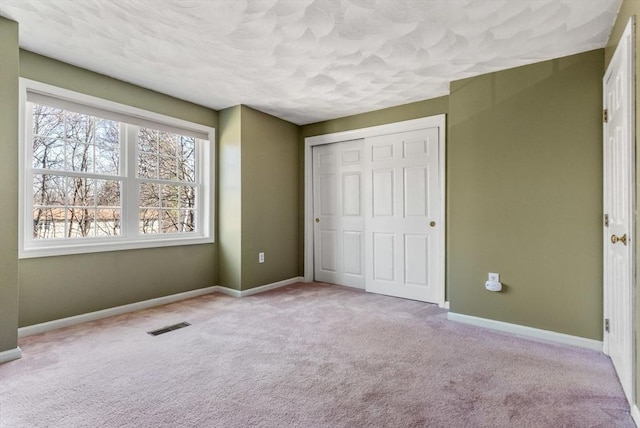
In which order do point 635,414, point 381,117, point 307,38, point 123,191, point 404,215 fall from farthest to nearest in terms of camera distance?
point 381,117 < point 404,215 < point 123,191 < point 307,38 < point 635,414

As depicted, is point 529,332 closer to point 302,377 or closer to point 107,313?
point 302,377

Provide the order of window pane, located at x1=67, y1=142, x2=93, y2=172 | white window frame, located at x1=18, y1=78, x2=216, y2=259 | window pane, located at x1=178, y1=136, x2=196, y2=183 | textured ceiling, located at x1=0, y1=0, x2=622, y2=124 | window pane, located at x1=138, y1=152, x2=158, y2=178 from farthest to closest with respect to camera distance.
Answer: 1. window pane, located at x1=178, y1=136, x2=196, y2=183
2. window pane, located at x1=138, y1=152, x2=158, y2=178
3. window pane, located at x1=67, y1=142, x2=93, y2=172
4. white window frame, located at x1=18, y1=78, x2=216, y2=259
5. textured ceiling, located at x1=0, y1=0, x2=622, y2=124

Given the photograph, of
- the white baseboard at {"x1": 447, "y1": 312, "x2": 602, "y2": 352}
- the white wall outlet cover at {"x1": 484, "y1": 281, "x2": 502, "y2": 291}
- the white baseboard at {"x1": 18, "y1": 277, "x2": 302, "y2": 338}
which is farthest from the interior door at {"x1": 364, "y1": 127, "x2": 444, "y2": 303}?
the white baseboard at {"x1": 18, "y1": 277, "x2": 302, "y2": 338}

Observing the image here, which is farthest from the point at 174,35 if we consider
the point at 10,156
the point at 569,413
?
the point at 569,413

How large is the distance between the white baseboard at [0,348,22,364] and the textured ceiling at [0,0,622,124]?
89.4 inches

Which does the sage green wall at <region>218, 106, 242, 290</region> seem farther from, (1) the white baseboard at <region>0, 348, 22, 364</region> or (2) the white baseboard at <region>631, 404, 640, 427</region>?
(2) the white baseboard at <region>631, 404, 640, 427</region>

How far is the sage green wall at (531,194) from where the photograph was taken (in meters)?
2.54

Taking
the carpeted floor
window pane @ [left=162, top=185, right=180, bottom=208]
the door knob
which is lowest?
the carpeted floor

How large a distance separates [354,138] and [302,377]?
312 cm

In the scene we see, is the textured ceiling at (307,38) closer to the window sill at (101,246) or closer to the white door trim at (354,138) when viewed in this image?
the white door trim at (354,138)

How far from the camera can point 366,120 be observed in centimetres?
420

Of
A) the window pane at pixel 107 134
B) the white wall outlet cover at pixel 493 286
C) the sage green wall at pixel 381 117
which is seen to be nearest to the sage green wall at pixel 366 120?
the sage green wall at pixel 381 117

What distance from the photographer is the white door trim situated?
360 cm

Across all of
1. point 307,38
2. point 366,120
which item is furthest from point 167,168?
point 366,120
